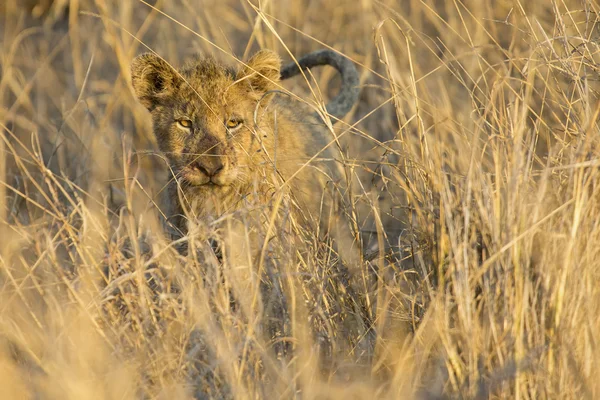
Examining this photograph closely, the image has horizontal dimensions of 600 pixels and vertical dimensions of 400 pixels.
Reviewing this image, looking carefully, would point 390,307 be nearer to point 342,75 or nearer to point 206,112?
point 206,112

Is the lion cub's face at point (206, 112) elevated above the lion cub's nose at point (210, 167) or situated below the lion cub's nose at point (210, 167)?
above

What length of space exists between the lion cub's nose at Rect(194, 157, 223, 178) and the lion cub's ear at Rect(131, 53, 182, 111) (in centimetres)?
67

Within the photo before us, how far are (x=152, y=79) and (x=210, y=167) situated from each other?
0.86 m

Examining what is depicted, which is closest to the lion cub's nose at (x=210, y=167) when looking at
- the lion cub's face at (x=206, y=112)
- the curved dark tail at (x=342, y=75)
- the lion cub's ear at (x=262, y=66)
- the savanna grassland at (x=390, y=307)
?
the lion cub's face at (x=206, y=112)

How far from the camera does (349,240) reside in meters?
3.80

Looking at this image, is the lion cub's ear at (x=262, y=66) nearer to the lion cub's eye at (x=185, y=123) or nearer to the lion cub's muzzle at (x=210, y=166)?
the lion cub's eye at (x=185, y=123)

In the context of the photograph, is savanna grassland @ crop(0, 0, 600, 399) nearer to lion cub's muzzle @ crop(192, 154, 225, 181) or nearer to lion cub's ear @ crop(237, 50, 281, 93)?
lion cub's muzzle @ crop(192, 154, 225, 181)

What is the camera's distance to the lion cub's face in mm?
4141

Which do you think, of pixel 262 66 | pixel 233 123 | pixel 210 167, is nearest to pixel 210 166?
pixel 210 167

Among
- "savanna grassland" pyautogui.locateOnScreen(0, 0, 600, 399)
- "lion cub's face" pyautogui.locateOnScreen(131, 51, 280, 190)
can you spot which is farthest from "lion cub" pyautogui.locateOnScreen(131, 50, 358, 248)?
"savanna grassland" pyautogui.locateOnScreen(0, 0, 600, 399)

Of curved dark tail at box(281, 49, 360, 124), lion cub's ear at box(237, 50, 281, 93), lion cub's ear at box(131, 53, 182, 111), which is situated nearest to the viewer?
lion cub's ear at box(237, 50, 281, 93)

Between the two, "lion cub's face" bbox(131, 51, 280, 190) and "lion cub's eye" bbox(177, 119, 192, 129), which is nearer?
"lion cub's face" bbox(131, 51, 280, 190)

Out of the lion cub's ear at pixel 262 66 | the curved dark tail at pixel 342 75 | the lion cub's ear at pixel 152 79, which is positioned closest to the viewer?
the lion cub's ear at pixel 262 66

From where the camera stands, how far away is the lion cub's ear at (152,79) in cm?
453
